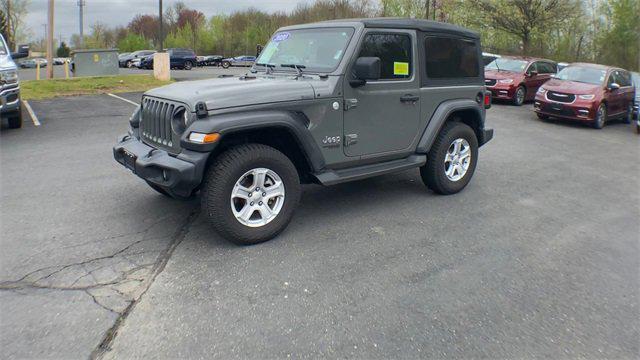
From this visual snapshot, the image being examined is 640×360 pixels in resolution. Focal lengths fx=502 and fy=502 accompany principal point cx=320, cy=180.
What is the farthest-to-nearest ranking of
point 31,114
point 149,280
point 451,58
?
point 31,114
point 451,58
point 149,280

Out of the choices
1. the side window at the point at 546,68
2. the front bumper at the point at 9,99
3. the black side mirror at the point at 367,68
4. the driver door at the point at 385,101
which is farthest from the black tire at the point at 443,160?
the side window at the point at 546,68

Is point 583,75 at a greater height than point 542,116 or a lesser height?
greater

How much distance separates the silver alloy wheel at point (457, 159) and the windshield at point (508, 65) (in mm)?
12112

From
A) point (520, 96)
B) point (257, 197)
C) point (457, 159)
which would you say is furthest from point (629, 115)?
point (257, 197)

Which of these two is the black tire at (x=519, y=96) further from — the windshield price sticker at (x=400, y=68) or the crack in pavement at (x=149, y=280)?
the crack in pavement at (x=149, y=280)

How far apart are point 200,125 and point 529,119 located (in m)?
11.8

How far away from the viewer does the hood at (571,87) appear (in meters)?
12.8

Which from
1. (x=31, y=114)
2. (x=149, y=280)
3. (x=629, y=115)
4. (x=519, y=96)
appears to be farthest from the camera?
(x=519, y=96)

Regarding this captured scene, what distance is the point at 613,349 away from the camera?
2.99 meters

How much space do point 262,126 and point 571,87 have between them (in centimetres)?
1147

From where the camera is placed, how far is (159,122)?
171 inches

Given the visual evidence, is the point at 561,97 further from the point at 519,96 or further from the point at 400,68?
the point at 400,68

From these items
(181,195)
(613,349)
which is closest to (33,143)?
(181,195)

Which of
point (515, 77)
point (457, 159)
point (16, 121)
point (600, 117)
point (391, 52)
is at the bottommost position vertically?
point (457, 159)
